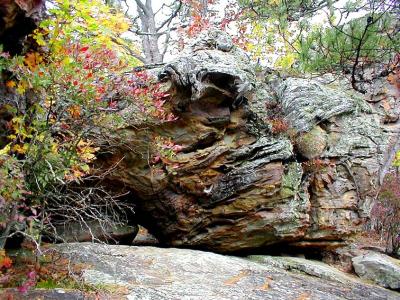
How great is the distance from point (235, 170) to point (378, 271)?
3.72 meters

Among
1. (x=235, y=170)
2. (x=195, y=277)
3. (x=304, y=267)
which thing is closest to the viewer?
(x=195, y=277)

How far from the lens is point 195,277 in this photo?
19.0 feet

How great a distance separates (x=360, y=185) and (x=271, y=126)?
255 centimetres

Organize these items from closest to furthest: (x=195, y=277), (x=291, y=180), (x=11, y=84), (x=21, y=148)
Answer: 1. (x=11, y=84)
2. (x=21, y=148)
3. (x=195, y=277)
4. (x=291, y=180)

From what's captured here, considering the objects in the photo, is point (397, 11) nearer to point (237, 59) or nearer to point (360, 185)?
point (237, 59)

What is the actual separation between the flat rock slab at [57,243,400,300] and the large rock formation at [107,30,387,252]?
87 centimetres

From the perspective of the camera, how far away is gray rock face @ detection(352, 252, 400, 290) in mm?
7699

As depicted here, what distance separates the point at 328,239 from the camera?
336 inches

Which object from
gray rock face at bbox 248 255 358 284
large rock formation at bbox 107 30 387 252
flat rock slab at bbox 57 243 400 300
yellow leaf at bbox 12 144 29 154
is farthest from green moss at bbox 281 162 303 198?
yellow leaf at bbox 12 144 29 154

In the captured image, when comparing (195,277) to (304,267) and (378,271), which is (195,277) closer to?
(304,267)

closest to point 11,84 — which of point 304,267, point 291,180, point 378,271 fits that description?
point 291,180

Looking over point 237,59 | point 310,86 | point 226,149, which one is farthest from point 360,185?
point 237,59

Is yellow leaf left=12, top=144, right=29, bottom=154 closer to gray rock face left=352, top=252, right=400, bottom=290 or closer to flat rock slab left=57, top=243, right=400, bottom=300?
flat rock slab left=57, top=243, right=400, bottom=300

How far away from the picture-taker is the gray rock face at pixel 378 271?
7699 millimetres
